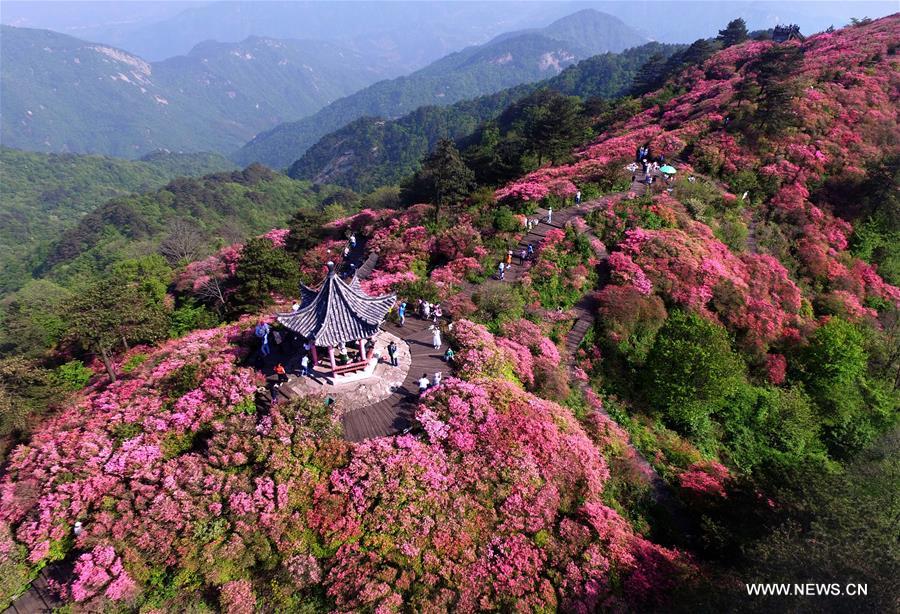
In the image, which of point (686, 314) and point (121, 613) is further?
point (686, 314)

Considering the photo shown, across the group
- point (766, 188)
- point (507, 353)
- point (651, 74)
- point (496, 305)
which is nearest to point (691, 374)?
point (507, 353)

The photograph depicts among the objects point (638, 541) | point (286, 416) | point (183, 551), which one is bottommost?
point (638, 541)

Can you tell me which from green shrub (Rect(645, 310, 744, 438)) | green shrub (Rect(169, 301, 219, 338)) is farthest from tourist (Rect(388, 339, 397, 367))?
green shrub (Rect(169, 301, 219, 338))

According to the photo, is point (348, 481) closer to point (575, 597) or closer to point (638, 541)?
point (575, 597)

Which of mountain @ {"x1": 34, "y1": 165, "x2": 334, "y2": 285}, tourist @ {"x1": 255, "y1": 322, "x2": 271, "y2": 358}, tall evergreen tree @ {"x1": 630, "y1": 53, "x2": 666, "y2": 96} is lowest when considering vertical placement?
mountain @ {"x1": 34, "y1": 165, "x2": 334, "y2": 285}

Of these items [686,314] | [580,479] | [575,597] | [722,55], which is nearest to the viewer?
[575,597]

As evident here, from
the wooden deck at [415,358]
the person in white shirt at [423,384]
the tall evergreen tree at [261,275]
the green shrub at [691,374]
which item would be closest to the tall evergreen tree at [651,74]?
the wooden deck at [415,358]

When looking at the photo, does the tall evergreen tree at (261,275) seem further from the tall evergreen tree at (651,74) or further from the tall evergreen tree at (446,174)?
the tall evergreen tree at (651,74)

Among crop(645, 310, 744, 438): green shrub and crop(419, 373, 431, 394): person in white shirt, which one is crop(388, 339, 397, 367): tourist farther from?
crop(645, 310, 744, 438): green shrub

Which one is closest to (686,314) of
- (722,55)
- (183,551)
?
(183,551)
